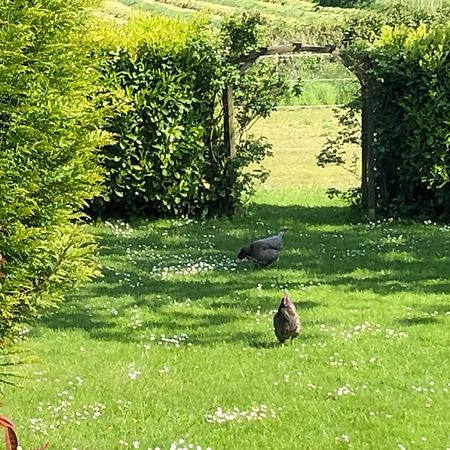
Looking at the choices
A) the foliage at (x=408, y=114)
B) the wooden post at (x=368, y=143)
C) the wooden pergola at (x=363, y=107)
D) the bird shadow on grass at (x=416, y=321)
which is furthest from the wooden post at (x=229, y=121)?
the bird shadow on grass at (x=416, y=321)

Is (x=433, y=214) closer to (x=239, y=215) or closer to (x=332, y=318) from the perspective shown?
(x=239, y=215)

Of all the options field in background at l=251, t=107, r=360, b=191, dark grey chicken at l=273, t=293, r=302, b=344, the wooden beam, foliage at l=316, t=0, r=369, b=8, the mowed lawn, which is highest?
foliage at l=316, t=0, r=369, b=8

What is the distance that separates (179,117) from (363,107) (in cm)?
285

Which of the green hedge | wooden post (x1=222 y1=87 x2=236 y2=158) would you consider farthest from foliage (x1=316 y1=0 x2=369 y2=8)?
wooden post (x1=222 y1=87 x2=236 y2=158)

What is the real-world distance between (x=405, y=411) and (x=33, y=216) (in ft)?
8.76

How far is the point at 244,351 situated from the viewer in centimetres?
736

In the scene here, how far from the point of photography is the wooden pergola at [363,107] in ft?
46.3

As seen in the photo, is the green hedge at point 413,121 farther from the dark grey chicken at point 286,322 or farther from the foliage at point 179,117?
the dark grey chicken at point 286,322

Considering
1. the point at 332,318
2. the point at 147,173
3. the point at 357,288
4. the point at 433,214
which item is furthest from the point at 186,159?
the point at 332,318

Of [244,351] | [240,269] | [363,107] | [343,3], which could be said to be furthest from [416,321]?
[343,3]

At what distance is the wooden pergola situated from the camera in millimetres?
14125

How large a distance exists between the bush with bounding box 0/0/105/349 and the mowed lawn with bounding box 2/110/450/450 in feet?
3.48

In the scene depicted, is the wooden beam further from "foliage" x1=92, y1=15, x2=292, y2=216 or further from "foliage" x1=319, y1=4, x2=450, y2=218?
"foliage" x1=319, y1=4, x2=450, y2=218

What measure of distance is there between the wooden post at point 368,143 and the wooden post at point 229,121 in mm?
2053
